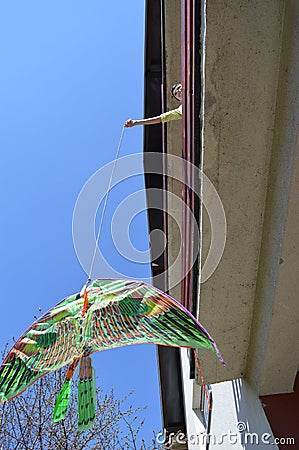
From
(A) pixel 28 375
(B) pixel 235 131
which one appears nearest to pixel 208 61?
(B) pixel 235 131

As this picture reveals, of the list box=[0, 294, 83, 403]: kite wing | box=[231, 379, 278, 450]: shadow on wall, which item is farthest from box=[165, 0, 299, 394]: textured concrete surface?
box=[0, 294, 83, 403]: kite wing

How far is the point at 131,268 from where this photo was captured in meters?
4.53

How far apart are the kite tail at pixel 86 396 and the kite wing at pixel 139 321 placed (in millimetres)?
215

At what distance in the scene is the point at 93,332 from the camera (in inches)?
116

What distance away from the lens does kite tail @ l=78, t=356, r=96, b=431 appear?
2428 millimetres

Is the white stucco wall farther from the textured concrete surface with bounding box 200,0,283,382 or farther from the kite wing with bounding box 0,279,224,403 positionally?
the kite wing with bounding box 0,279,224,403

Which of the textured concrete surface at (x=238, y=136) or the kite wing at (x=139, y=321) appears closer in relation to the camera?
the textured concrete surface at (x=238, y=136)

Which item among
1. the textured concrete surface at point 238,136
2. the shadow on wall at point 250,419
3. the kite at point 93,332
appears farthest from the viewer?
the shadow on wall at point 250,419

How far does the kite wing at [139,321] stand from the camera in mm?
2805

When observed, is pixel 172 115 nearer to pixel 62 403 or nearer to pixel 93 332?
pixel 93 332

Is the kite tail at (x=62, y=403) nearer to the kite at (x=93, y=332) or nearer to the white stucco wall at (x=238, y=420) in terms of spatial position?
the kite at (x=93, y=332)

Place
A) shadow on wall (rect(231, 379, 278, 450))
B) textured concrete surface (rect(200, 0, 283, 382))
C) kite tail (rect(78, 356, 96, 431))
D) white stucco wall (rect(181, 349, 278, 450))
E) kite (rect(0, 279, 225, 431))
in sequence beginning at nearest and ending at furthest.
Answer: kite tail (rect(78, 356, 96, 431)), textured concrete surface (rect(200, 0, 283, 382)), kite (rect(0, 279, 225, 431)), shadow on wall (rect(231, 379, 278, 450)), white stucco wall (rect(181, 349, 278, 450))

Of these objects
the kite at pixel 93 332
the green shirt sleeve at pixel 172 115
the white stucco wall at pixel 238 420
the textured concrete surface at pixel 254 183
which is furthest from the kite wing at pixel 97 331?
the green shirt sleeve at pixel 172 115

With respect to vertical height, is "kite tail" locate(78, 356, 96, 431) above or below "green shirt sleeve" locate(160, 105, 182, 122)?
below
